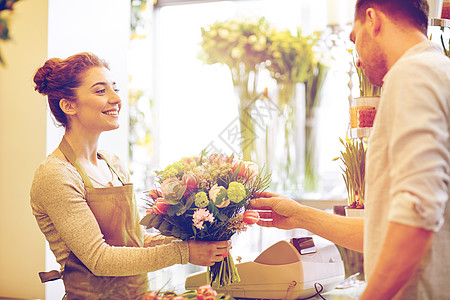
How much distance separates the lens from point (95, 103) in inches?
68.2

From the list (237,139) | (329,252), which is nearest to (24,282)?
(329,252)

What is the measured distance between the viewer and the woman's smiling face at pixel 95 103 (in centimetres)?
173

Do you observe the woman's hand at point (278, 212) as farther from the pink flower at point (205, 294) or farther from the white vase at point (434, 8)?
the white vase at point (434, 8)

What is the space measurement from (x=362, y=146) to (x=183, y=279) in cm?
101

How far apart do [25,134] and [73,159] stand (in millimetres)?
527

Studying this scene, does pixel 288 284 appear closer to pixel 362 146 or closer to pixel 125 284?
pixel 125 284

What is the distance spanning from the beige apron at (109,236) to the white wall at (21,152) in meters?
0.46

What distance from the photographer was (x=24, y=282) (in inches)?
82.4

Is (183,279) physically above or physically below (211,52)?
below

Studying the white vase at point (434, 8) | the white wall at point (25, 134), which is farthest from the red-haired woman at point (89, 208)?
the white vase at point (434, 8)

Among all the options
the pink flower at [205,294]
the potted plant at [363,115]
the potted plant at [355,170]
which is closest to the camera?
the pink flower at [205,294]

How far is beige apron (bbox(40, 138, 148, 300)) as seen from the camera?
1530 mm

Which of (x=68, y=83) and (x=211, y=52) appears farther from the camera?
(x=211, y=52)

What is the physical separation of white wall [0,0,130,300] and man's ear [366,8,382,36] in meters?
1.37
